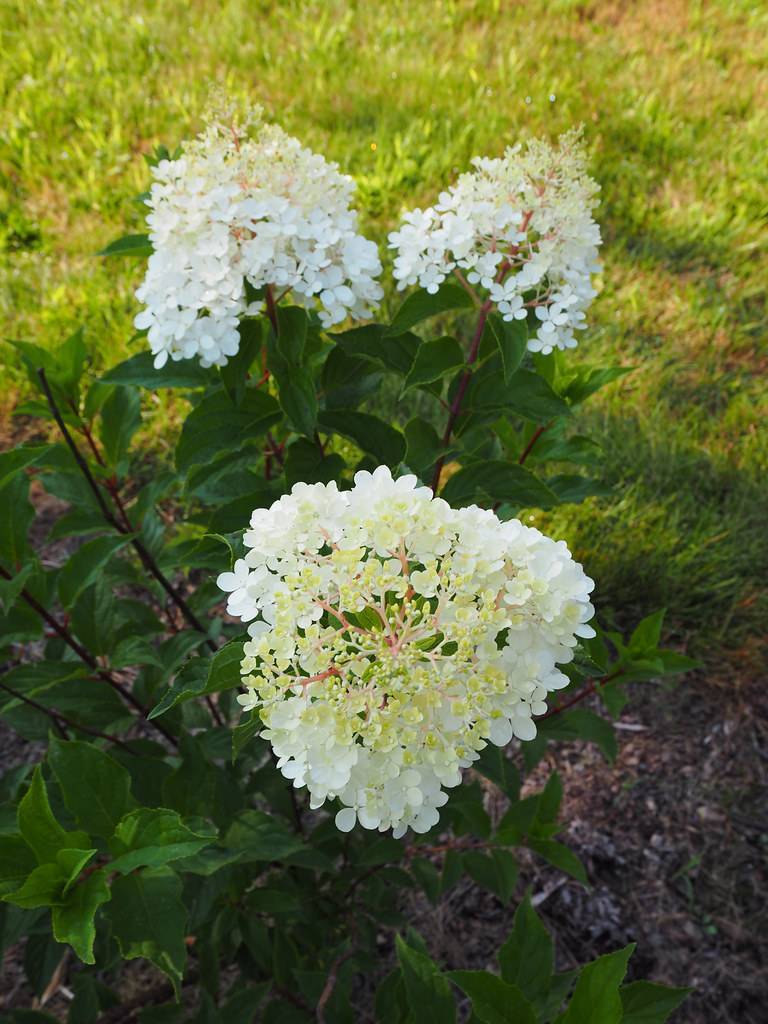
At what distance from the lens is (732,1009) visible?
205cm

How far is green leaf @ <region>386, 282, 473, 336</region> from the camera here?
1.48 m

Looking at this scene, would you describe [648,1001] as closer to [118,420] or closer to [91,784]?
[91,784]

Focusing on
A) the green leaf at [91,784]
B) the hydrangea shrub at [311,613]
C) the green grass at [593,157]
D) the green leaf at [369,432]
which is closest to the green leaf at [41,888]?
the hydrangea shrub at [311,613]

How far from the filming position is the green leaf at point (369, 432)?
1.57 meters

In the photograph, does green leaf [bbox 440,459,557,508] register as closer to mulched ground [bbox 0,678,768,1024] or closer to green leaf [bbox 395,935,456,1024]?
green leaf [bbox 395,935,456,1024]

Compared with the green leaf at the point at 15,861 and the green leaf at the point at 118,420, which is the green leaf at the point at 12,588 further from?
the green leaf at the point at 118,420

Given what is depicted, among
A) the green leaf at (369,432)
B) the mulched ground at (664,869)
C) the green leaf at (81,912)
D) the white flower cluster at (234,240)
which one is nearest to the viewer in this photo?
the green leaf at (81,912)

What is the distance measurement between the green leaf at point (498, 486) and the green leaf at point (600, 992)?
715 millimetres

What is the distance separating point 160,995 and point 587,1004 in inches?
50.6

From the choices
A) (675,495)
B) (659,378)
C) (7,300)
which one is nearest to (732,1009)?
(675,495)

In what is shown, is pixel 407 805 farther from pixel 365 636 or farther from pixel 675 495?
pixel 675 495

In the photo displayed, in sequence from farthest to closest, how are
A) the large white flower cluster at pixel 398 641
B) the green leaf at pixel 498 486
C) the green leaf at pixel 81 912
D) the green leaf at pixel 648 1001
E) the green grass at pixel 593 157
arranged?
the green grass at pixel 593 157
the green leaf at pixel 498 486
the green leaf at pixel 648 1001
the green leaf at pixel 81 912
the large white flower cluster at pixel 398 641

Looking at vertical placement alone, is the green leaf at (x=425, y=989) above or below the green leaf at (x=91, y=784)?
below

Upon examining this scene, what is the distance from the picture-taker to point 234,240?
137cm
